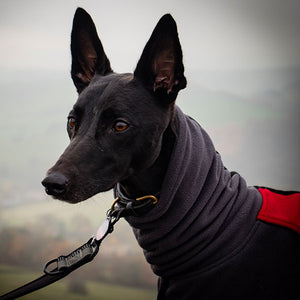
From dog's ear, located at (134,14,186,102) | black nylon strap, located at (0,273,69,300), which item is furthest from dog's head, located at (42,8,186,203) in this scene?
black nylon strap, located at (0,273,69,300)

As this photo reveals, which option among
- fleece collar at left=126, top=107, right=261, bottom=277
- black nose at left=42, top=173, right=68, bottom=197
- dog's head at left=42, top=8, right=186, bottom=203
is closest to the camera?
black nose at left=42, top=173, right=68, bottom=197

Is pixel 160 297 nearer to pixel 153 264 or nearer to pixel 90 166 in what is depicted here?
pixel 153 264

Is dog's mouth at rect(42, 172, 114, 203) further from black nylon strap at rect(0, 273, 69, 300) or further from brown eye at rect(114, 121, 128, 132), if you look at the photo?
black nylon strap at rect(0, 273, 69, 300)

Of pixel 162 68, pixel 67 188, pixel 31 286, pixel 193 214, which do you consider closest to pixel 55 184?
pixel 67 188

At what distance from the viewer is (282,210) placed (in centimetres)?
197

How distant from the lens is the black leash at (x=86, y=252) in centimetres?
181

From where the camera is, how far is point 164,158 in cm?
197

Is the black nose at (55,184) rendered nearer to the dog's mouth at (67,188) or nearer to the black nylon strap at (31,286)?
the dog's mouth at (67,188)

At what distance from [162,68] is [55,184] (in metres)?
0.82

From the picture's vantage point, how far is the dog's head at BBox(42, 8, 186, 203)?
1.77 metres

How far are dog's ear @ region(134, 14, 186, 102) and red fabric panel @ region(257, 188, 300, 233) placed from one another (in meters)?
0.72

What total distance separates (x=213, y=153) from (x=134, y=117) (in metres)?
0.44

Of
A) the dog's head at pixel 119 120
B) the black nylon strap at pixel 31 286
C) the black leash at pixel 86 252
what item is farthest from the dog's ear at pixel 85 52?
the black nylon strap at pixel 31 286

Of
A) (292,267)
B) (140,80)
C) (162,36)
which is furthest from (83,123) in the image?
(292,267)
